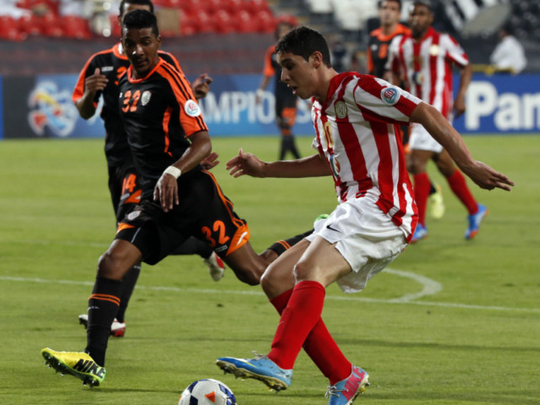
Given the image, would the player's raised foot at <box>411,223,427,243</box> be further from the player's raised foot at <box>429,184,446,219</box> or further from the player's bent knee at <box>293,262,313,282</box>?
the player's bent knee at <box>293,262,313,282</box>

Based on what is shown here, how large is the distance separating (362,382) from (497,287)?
3810 millimetres

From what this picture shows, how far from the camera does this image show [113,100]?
6559 mm

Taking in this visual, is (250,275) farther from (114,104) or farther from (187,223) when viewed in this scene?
(114,104)

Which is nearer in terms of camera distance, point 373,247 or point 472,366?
point 373,247

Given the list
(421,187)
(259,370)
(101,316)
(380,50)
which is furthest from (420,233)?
(259,370)

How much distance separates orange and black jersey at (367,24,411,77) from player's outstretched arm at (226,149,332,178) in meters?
6.94

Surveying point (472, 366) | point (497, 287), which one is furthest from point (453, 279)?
point (472, 366)

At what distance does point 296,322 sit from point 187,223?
147cm

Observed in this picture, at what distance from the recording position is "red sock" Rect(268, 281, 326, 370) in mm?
4266

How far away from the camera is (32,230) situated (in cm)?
1122

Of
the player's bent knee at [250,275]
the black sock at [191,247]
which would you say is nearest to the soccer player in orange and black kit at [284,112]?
the black sock at [191,247]

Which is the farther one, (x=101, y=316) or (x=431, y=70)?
(x=431, y=70)

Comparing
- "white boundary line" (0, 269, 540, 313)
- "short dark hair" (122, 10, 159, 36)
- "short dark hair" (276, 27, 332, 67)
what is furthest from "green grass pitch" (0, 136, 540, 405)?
"short dark hair" (122, 10, 159, 36)

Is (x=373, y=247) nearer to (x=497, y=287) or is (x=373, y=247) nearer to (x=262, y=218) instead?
(x=497, y=287)
